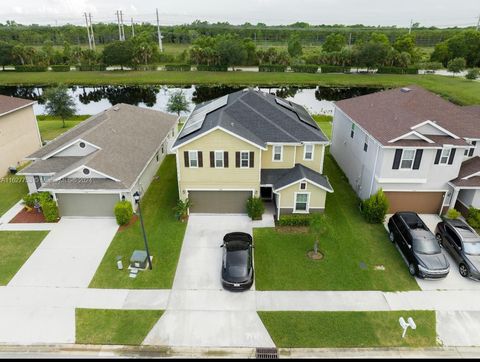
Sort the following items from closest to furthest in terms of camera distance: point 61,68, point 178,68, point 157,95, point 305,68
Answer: point 157,95 < point 305,68 < point 61,68 < point 178,68

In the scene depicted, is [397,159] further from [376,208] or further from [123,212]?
[123,212]

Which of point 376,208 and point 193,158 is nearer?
point 193,158

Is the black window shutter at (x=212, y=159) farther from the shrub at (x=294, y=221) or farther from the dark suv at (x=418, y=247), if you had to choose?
the dark suv at (x=418, y=247)

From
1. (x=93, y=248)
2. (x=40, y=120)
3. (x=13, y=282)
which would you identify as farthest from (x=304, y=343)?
(x=40, y=120)

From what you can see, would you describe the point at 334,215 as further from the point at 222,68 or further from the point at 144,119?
the point at 222,68

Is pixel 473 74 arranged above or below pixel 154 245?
above

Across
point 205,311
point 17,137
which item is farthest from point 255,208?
point 17,137

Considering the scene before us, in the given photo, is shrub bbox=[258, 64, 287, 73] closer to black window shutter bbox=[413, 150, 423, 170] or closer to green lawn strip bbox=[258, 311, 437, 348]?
black window shutter bbox=[413, 150, 423, 170]
